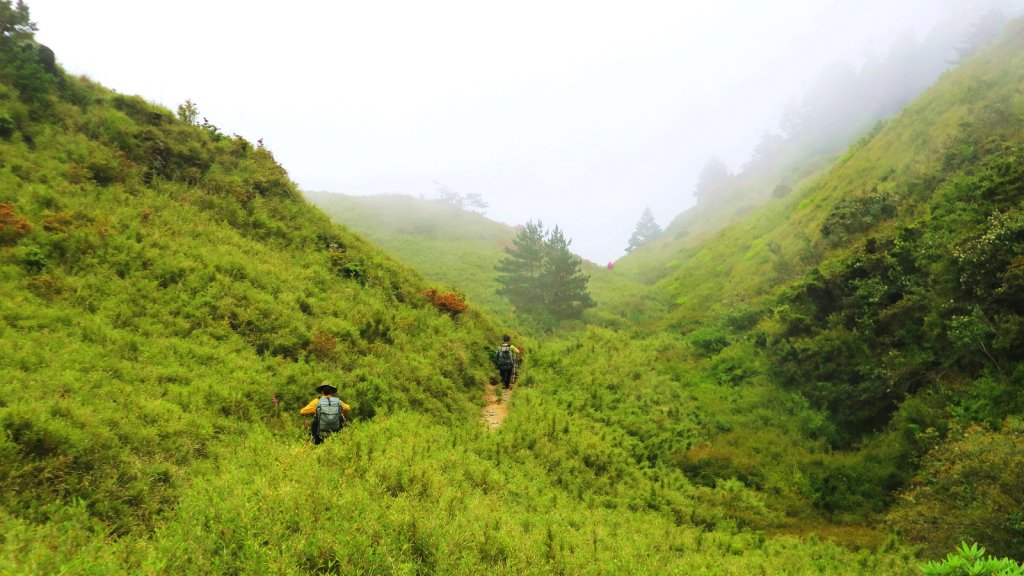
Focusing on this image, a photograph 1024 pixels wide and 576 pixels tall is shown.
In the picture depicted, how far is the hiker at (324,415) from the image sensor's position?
9.16 metres

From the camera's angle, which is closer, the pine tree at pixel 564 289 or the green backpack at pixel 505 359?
the green backpack at pixel 505 359

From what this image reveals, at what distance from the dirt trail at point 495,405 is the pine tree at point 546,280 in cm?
1246

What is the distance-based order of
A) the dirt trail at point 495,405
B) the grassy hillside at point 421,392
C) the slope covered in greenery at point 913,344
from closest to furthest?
the grassy hillside at point 421,392
the slope covered in greenery at point 913,344
the dirt trail at point 495,405

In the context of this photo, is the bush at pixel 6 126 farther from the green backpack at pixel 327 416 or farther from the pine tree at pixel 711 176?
the pine tree at pixel 711 176

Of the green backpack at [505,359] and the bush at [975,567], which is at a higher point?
the bush at [975,567]

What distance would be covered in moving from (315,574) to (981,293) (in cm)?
1512

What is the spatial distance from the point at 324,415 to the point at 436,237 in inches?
1764

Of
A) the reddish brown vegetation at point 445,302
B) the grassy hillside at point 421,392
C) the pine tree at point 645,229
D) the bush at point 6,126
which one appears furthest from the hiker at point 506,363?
the pine tree at point 645,229

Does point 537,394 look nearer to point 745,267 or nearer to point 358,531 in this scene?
point 358,531

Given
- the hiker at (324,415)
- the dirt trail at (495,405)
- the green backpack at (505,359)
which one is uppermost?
the green backpack at (505,359)

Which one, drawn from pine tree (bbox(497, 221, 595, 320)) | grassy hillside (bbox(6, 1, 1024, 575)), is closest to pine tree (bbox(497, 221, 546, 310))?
pine tree (bbox(497, 221, 595, 320))

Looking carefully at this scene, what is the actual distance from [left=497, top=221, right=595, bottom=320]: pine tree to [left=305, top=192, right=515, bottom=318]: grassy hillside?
1.42m

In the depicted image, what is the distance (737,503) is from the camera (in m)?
10.9

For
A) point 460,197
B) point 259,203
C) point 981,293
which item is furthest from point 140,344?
point 460,197
